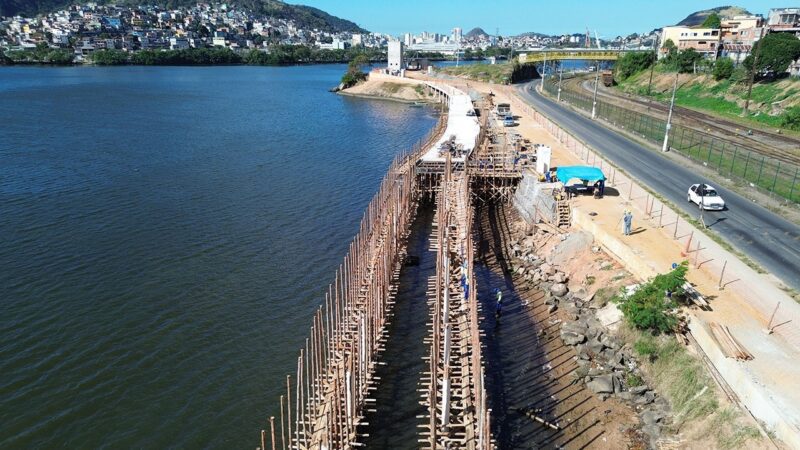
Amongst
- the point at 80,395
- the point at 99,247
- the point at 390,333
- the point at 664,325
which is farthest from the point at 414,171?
the point at 80,395

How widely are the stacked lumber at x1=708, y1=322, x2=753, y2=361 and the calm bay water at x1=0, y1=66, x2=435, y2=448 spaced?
65.2 feet

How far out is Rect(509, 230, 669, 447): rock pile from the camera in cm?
2475

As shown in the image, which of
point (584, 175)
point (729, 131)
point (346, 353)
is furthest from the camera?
point (729, 131)

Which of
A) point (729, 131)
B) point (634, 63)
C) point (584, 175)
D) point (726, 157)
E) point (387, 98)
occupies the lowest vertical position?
point (387, 98)

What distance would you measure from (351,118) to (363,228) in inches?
3144

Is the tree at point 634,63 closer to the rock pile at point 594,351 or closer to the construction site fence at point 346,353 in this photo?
the construction site fence at point 346,353

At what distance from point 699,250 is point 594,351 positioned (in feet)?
32.4

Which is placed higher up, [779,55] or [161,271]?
[779,55]

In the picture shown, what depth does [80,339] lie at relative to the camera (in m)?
30.5

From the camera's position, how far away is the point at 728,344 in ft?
76.2

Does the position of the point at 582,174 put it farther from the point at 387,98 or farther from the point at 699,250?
the point at 387,98

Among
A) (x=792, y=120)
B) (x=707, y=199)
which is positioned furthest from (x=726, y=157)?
(x=792, y=120)

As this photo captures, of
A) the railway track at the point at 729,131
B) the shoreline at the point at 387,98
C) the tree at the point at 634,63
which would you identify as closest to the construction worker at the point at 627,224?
the railway track at the point at 729,131

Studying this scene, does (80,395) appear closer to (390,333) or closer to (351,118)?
(390,333)
